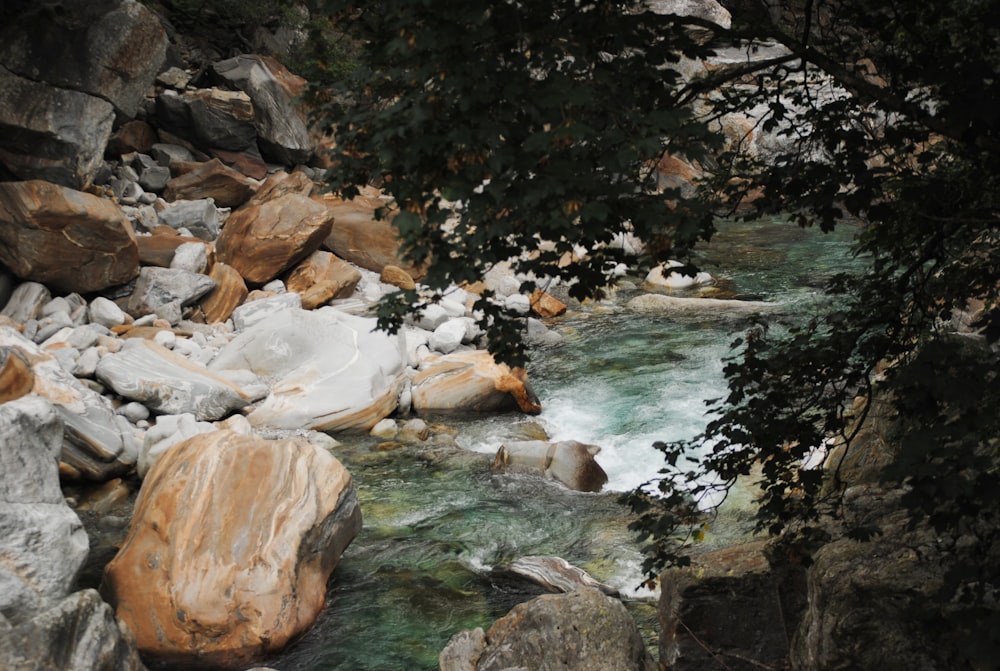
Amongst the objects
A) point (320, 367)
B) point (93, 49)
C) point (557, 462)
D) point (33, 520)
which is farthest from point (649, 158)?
point (93, 49)

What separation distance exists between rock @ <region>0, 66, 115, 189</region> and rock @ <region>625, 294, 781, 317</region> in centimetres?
812

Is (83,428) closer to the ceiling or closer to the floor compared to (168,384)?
closer to the ceiling

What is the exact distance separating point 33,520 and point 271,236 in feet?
28.6

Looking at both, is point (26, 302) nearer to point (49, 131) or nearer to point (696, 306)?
point (49, 131)

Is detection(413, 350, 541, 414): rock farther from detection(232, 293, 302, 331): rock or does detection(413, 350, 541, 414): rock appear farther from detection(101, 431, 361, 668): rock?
detection(101, 431, 361, 668): rock

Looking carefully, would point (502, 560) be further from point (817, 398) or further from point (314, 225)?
point (314, 225)

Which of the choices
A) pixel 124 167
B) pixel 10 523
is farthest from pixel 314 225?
pixel 10 523

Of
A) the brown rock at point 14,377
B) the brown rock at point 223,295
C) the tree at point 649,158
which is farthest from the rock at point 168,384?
the tree at point 649,158

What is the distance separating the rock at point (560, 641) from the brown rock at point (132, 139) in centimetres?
1449

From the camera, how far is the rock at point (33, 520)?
512cm

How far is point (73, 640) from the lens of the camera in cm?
493

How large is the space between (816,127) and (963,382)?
1471mm

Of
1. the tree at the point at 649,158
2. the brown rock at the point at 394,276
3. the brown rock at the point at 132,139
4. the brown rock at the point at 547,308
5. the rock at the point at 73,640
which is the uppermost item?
the tree at the point at 649,158

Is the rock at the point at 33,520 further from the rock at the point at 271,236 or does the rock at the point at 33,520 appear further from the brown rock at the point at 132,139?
the brown rock at the point at 132,139
